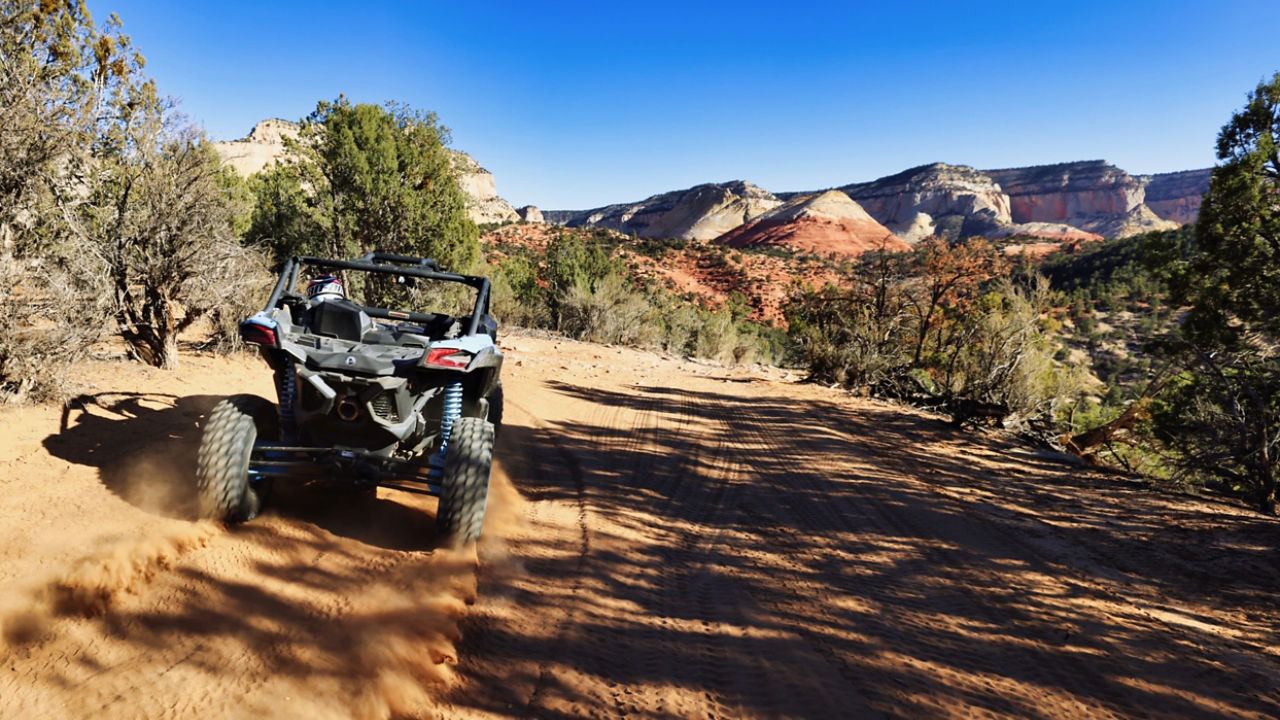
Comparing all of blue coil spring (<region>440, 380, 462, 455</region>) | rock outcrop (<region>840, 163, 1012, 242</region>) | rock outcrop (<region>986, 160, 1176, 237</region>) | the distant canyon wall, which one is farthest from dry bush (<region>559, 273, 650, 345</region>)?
rock outcrop (<region>986, 160, 1176, 237</region>)

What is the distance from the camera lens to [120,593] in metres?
2.82

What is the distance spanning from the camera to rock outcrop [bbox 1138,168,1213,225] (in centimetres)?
11925

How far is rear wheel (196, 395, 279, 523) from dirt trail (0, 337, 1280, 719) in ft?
0.48

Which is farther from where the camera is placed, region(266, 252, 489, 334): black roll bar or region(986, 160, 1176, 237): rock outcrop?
region(986, 160, 1176, 237): rock outcrop

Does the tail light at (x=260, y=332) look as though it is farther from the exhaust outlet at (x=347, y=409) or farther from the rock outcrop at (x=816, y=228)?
the rock outcrop at (x=816, y=228)

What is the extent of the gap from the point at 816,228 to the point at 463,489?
98.9 metres

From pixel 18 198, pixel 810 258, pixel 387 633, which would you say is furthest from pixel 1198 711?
pixel 810 258

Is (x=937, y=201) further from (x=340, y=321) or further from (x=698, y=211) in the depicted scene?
(x=340, y=321)

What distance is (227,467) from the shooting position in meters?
3.39

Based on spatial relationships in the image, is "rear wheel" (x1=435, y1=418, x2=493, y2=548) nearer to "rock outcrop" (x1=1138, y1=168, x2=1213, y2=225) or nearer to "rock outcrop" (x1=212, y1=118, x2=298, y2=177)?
"rock outcrop" (x1=212, y1=118, x2=298, y2=177)

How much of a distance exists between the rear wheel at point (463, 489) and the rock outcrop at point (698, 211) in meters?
102

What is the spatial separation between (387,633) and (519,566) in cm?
94

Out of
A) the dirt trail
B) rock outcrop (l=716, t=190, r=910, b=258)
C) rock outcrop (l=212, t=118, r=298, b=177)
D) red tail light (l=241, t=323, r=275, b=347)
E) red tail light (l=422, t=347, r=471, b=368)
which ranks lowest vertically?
the dirt trail

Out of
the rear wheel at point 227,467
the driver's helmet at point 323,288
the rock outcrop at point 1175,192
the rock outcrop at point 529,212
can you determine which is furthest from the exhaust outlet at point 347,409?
the rock outcrop at point 1175,192
